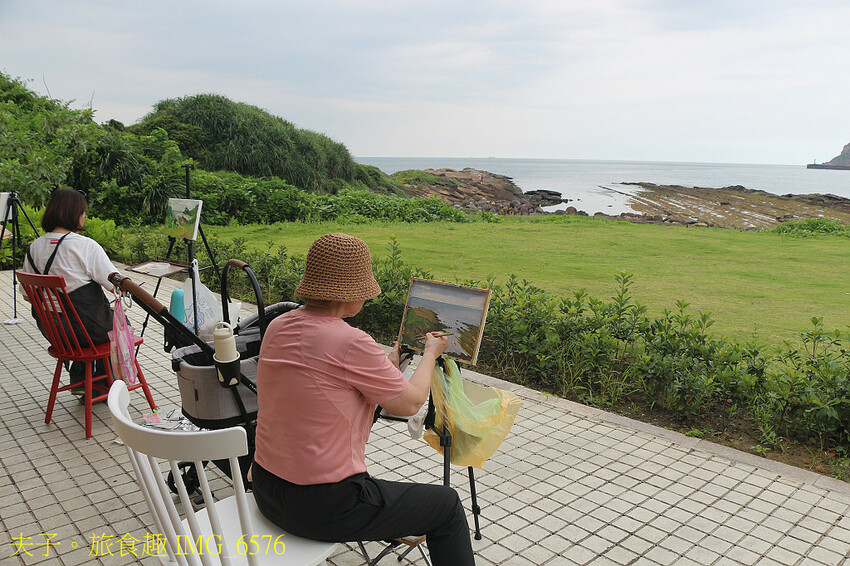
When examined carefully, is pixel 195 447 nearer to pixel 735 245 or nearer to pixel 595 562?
pixel 595 562

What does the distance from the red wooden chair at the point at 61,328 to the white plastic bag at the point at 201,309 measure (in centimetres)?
104

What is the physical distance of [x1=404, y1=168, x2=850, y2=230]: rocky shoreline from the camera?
1227 inches

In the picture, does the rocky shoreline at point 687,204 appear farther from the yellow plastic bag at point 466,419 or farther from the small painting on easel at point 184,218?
the yellow plastic bag at point 466,419

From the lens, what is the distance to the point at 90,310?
4.52 meters

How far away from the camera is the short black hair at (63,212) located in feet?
15.0

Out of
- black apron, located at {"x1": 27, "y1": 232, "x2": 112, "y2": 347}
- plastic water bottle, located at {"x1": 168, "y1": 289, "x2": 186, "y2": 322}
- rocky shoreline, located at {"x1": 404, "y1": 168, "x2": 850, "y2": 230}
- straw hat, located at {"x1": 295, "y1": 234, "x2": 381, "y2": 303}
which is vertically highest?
straw hat, located at {"x1": 295, "y1": 234, "x2": 381, "y2": 303}

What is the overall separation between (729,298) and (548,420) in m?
5.37

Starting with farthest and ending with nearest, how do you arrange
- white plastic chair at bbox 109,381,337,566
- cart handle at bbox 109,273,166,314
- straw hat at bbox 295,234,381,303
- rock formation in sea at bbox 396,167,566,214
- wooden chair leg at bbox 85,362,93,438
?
1. rock formation in sea at bbox 396,167,566,214
2. wooden chair leg at bbox 85,362,93,438
3. cart handle at bbox 109,273,166,314
4. straw hat at bbox 295,234,381,303
5. white plastic chair at bbox 109,381,337,566

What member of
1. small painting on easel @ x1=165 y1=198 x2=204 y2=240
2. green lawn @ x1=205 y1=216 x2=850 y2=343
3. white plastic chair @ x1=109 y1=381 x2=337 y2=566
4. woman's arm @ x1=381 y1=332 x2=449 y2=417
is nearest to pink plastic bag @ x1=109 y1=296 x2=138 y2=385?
small painting on easel @ x1=165 y1=198 x2=204 y2=240

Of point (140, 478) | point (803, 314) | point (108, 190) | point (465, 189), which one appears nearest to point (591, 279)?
point (803, 314)

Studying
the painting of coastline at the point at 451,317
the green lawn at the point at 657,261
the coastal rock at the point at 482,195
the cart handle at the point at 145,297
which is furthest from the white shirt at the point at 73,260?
the coastal rock at the point at 482,195

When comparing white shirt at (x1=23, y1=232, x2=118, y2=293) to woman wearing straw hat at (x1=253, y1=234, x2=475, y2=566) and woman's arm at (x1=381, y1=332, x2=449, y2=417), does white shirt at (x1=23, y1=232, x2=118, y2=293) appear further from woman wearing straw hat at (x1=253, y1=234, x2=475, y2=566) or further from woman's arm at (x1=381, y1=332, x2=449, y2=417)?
woman's arm at (x1=381, y1=332, x2=449, y2=417)

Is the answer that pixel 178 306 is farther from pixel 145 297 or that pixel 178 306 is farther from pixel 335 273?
pixel 335 273

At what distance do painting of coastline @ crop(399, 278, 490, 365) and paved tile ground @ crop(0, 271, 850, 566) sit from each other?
107 cm
